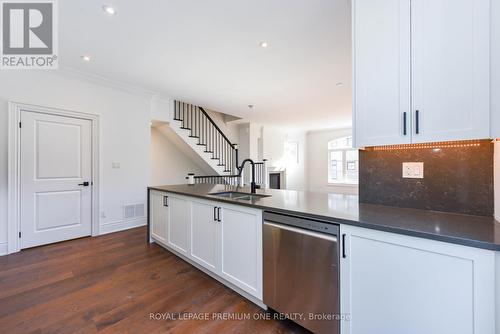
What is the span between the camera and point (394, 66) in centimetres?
134

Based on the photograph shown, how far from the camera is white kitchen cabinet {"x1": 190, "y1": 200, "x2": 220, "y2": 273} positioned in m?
2.15

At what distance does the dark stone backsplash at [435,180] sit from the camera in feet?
4.31

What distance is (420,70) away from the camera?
125cm

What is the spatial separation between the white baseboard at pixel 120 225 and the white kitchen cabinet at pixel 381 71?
4121 millimetres

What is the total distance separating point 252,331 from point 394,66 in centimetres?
198

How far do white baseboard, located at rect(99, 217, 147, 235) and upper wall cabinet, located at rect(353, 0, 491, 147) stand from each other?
4131 mm

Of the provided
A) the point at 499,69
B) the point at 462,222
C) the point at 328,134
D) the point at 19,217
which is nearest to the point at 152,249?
the point at 19,217

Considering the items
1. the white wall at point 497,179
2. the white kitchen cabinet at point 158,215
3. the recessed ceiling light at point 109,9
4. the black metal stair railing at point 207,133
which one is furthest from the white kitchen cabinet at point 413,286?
the black metal stair railing at point 207,133

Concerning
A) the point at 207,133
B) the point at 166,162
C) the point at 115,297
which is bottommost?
the point at 115,297

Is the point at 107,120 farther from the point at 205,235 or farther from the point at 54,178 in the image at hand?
the point at 205,235

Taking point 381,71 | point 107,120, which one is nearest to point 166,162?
point 107,120

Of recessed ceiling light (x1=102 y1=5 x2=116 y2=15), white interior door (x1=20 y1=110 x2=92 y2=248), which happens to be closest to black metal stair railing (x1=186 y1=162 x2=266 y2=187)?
white interior door (x1=20 y1=110 x2=92 y2=248)

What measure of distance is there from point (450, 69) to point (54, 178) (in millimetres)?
4608

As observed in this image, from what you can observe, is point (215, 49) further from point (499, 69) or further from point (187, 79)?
point (499, 69)
